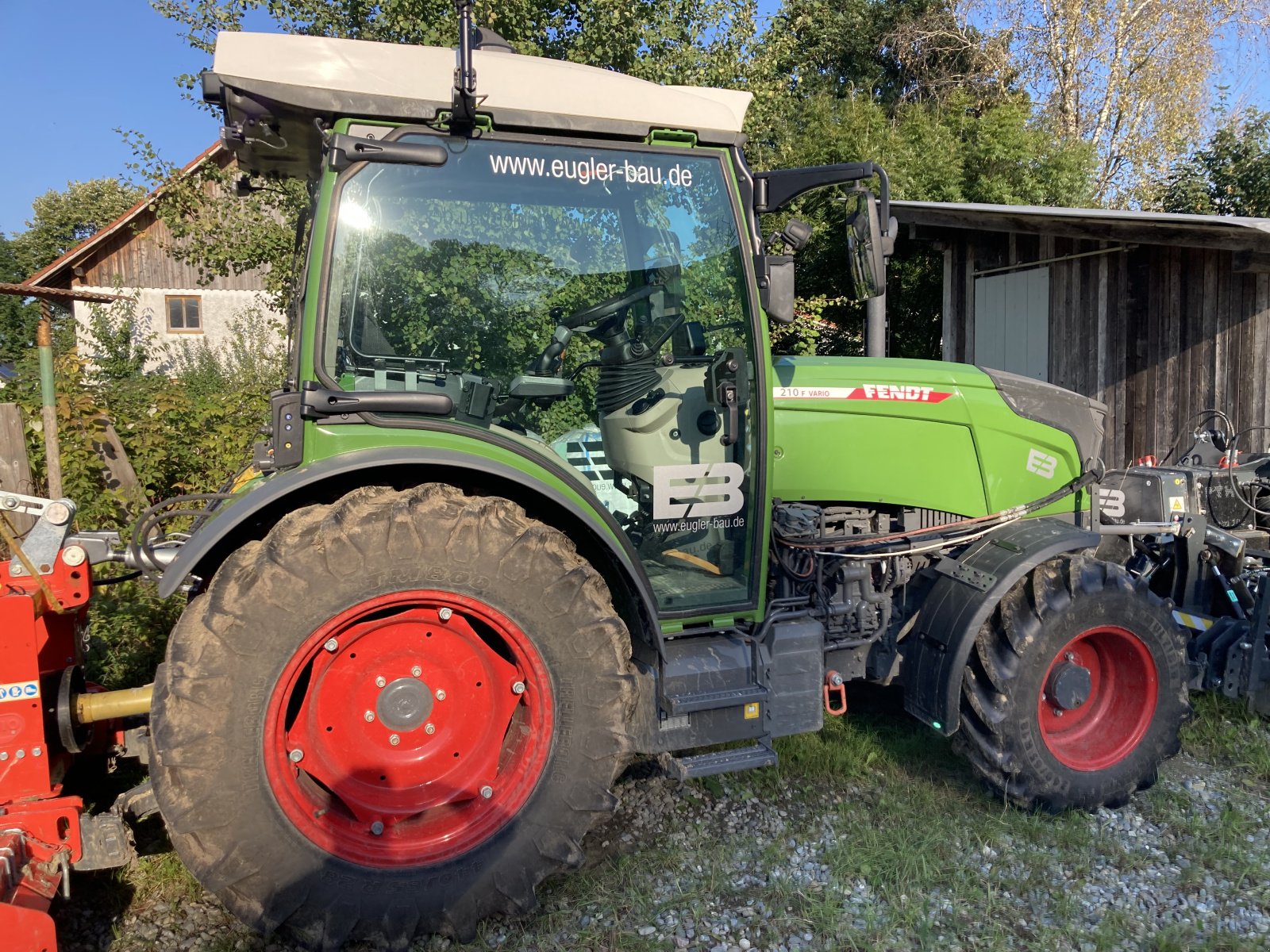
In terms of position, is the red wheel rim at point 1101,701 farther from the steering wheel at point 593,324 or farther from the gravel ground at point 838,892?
the steering wheel at point 593,324

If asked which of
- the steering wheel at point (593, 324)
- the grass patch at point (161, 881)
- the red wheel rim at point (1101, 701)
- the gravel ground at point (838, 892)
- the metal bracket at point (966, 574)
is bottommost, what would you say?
the gravel ground at point (838, 892)

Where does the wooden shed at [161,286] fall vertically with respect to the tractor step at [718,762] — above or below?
above

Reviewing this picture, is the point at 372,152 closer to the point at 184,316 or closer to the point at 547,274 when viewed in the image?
the point at 547,274

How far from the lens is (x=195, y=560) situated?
232 cm

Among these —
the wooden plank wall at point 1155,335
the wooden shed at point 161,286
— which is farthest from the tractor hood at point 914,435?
the wooden shed at point 161,286

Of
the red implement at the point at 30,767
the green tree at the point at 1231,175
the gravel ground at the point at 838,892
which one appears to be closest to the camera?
the red implement at the point at 30,767

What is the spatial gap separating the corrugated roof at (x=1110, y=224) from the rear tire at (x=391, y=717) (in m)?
6.43

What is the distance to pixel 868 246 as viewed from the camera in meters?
3.07

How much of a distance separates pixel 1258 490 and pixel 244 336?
20.1 m

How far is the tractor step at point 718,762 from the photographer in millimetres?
2943

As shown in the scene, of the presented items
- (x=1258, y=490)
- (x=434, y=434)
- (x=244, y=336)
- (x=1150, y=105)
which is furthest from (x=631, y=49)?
(x=244, y=336)

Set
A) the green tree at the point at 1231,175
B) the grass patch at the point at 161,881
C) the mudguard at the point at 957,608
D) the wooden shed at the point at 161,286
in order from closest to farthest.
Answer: the grass patch at the point at 161,881
the mudguard at the point at 957,608
the green tree at the point at 1231,175
the wooden shed at the point at 161,286

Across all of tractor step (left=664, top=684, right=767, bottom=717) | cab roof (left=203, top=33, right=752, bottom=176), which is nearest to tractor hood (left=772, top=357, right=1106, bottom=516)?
tractor step (left=664, top=684, right=767, bottom=717)

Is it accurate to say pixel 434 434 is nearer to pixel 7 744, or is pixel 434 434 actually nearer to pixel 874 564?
pixel 7 744
